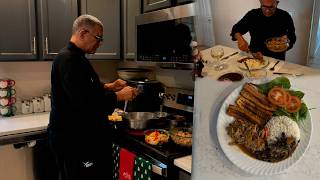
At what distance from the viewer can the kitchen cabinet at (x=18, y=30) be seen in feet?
5.88

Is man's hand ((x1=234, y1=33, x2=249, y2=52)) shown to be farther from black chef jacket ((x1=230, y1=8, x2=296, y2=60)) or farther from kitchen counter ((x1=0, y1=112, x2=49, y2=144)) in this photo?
kitchen counter ((x1=0, y1=112, x2=49, y2=144))

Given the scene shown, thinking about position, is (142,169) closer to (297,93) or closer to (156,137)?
(156,137)

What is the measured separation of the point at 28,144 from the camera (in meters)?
1.81

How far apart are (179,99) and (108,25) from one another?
0.91m

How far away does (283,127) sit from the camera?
46 centimetres

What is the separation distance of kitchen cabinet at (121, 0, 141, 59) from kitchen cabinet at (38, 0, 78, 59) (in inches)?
15.6

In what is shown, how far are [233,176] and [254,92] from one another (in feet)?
0.56

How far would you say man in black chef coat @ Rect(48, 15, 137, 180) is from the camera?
1472mm

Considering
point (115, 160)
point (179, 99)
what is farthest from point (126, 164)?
point (179, 99)

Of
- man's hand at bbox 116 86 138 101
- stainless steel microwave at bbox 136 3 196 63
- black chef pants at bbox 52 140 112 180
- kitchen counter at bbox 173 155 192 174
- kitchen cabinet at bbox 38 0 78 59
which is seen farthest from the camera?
kitchen cabinet at bbox 38 0 78 59

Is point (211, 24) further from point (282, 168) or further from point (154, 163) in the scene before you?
point (154, 163)

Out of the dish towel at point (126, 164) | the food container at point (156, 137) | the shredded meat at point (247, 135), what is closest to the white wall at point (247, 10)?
the shredded meat at point (247, 135)

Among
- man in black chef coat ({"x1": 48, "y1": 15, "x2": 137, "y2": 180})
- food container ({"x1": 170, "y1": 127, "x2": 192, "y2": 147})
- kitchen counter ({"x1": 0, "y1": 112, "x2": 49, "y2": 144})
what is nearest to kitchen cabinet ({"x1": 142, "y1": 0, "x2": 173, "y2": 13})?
man in black chef coat ({"x1": 48, "y1": 15, "x2": 137, "y2": 180})

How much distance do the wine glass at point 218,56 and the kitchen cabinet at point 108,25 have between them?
184 cm
